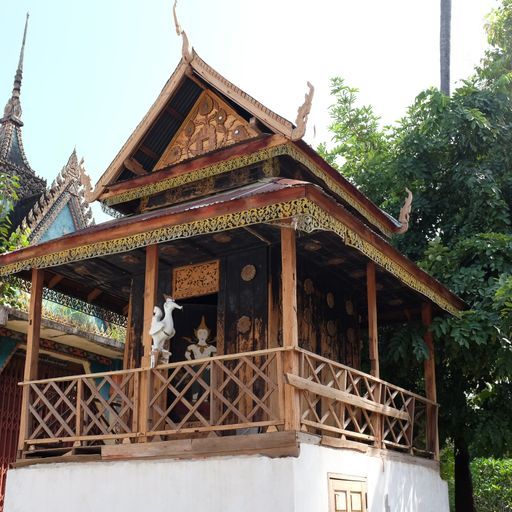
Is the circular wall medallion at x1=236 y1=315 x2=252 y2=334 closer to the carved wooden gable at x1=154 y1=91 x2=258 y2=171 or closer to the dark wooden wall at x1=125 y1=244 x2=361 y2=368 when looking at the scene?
the dark wooden wall at x1=125 y1=244 x2=361 y2=368

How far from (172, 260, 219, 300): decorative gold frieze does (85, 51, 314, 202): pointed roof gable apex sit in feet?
6.50

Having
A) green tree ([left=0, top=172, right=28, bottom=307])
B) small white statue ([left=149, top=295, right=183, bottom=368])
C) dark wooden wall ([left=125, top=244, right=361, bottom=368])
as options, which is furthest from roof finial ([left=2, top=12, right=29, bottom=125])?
small white statue ([left=149, top=295, right=183, bottom=368])

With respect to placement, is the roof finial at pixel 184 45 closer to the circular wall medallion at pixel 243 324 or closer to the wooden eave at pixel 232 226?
the wooden eave at pixel 232 226

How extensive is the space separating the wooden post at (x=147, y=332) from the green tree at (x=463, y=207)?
422cm

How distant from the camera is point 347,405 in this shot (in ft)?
30.3

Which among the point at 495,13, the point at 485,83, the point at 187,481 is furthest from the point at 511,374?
the point at 495,13

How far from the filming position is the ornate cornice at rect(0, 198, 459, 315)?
7.61 metres

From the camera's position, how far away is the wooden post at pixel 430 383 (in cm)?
1092

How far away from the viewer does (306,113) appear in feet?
30.1

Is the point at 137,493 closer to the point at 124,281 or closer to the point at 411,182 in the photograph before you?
the point at 124,281

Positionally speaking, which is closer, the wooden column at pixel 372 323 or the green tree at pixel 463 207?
the wooden column at pixel 372 323

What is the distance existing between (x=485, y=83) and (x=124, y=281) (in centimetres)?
888

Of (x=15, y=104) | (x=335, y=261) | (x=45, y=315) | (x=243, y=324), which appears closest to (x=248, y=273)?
(x=243, y=324)

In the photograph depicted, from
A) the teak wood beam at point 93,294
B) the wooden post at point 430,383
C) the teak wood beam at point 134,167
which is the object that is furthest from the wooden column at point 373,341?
the teak wood beam at point 93,294
